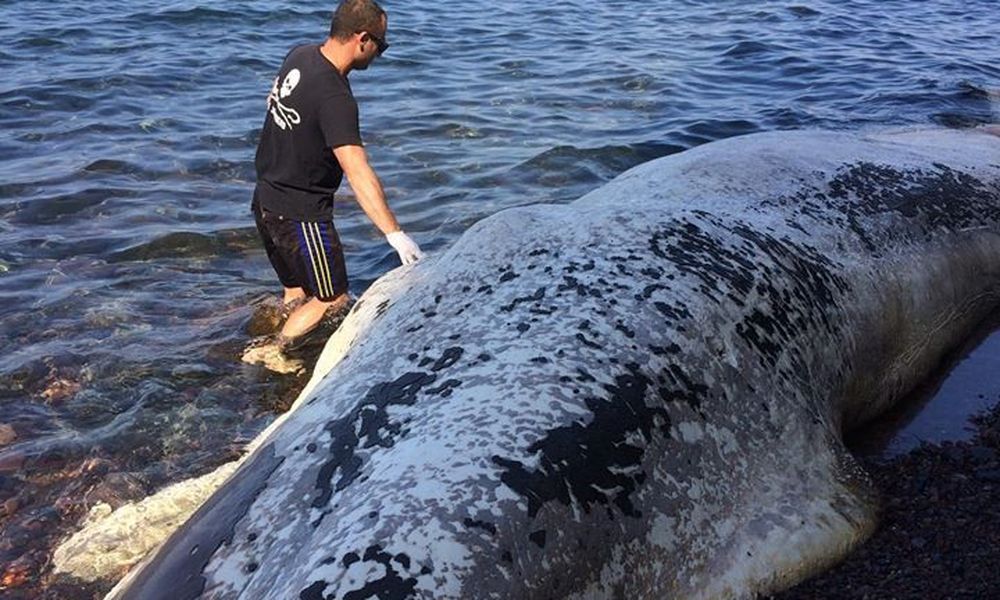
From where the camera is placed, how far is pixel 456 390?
291 centimetres

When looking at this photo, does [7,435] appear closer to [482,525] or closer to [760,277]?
[482,525]

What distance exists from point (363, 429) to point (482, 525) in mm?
512

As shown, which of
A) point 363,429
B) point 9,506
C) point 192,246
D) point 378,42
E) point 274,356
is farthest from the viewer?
point 192,246

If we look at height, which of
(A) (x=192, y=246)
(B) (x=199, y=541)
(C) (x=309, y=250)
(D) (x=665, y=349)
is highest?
(D) (x=665, y=349)

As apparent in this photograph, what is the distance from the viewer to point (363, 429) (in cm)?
284

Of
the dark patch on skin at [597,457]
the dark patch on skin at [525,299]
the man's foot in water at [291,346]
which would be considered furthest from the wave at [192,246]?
the dark patch on skin at [597,457]

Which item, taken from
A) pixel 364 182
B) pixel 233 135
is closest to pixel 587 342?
pixel 364 182

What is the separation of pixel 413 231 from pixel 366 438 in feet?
15.5

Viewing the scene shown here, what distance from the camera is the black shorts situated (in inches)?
228

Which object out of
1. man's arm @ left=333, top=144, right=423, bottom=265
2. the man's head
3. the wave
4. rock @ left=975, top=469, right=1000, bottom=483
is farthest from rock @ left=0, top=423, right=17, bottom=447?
rock @ left=975, top=469, right=1000, bottom=483

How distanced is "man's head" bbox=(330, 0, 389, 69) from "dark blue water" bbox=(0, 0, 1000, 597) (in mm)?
1709

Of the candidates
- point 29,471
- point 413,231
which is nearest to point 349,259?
point 413,231

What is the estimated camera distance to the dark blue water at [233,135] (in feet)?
16.4

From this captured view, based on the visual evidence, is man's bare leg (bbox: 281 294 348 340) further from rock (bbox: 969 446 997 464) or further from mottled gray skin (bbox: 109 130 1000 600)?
rock (bbox: 969 446 997 464)
